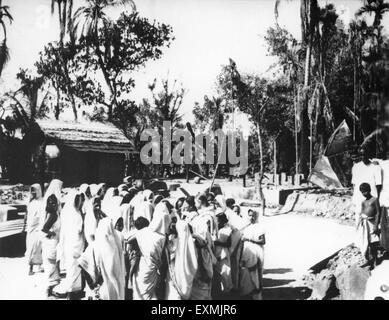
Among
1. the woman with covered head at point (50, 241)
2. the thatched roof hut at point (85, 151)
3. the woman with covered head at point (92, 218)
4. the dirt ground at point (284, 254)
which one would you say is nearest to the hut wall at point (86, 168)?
the thatched roof hut at point (85, 151)

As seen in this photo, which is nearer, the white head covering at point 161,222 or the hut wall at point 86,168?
the white head covering at point 161,222

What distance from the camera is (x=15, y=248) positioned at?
6031 millimetres

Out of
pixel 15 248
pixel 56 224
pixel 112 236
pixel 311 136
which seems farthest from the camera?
pixel 311 136

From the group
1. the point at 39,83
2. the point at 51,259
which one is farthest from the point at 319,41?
the point at 51,259

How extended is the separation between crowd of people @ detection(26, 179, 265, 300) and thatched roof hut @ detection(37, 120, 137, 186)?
1.59 feet

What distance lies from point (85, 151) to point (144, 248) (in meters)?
2.73

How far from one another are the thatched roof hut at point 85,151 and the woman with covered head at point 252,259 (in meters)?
2.52

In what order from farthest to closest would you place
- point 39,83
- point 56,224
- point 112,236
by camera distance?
point 39,83
point 56,224
point 112,236

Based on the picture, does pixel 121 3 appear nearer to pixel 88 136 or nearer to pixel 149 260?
pixel 88 136

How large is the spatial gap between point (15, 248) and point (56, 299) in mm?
1400

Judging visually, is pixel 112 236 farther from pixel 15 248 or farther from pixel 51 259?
pixel 15 248

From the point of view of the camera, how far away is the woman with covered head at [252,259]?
197 inches

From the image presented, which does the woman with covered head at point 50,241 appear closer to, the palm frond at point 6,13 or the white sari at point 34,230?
the white sari at point 34,230

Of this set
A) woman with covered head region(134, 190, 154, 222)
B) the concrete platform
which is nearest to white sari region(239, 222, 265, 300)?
woman with covered head region(134, 190, 154, 222)
